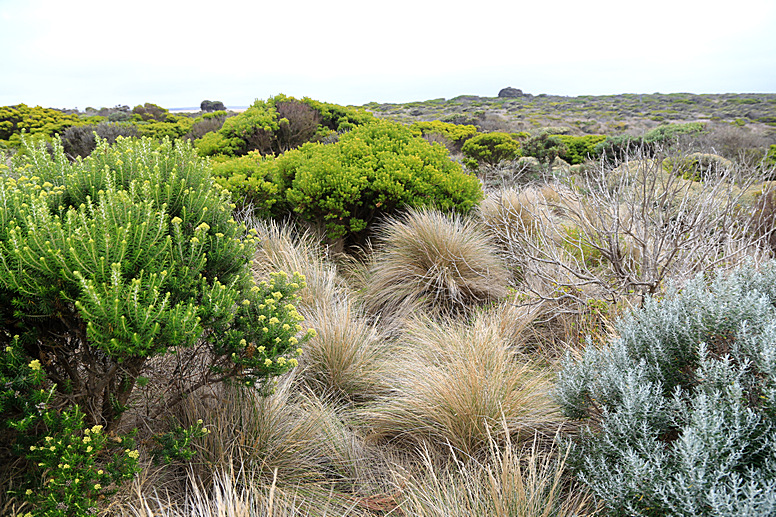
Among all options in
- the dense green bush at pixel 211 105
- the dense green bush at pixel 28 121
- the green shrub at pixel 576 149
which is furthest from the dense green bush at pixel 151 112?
the green shrub at pixel 576 149

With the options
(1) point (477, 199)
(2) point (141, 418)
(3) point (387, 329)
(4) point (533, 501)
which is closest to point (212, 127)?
(1) point (477, 199)

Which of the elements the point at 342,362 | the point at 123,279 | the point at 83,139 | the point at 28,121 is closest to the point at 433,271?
the point at 342,362

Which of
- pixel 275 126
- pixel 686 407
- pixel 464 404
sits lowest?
pixel 464 404

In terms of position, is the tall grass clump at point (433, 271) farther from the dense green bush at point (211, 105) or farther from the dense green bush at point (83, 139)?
the dense green bush at point (211, 105)

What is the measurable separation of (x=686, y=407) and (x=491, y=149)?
14.3 metres

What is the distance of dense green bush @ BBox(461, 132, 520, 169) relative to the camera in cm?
1487

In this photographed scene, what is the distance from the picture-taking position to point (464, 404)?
2676 mm

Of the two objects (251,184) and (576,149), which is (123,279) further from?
(576,149)

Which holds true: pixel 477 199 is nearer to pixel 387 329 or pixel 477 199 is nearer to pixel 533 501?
pixel 387 329

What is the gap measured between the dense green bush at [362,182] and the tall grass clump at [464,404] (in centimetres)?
286

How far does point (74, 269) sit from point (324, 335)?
2.16 meters

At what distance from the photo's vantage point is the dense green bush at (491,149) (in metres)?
14.9

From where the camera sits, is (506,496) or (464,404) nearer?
(506,496)

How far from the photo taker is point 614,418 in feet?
6.06
